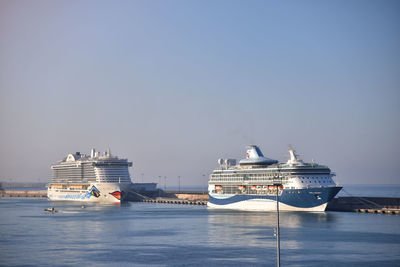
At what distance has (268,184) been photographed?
273 ft

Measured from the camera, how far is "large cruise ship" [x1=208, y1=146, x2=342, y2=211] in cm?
7644

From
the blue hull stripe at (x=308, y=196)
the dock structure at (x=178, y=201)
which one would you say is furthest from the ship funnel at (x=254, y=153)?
the dock structure at (x=178, y=201)

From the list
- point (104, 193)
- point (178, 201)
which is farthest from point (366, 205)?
point (104, 193)

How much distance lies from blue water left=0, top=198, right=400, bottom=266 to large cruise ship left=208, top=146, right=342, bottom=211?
2597 millimetres

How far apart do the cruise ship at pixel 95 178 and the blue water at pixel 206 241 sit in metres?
42.8

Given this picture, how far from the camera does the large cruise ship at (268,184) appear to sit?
7644cm

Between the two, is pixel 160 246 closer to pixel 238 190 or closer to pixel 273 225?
pixel 273 225

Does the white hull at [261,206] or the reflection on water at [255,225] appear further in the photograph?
the white hull at [261,206]

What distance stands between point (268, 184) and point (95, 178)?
55.7m

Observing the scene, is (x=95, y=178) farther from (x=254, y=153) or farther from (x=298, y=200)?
(x=298, y=200)

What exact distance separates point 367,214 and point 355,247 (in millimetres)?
33344

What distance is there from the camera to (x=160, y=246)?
51.3 metres

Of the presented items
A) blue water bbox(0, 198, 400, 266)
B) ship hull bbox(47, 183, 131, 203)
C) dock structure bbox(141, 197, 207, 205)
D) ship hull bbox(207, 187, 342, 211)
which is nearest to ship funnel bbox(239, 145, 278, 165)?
ship hull bbox(207, 187, 342, 211)

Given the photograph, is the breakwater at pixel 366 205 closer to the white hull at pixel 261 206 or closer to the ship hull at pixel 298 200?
the ship hull at pixel 298 200
